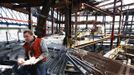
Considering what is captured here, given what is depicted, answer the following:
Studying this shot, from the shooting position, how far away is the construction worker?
2.90 metres

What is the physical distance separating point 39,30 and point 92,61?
2.18m

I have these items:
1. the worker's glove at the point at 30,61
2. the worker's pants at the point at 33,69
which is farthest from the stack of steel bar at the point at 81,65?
the worker's glove at the point at 30,61

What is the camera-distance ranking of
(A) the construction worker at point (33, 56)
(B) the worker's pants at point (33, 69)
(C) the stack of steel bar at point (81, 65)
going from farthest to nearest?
(C) the stack of steel bar at point (81, 65), (B) the worker's pants at point (33, 69), (A) the construction worker at point (33, 56)

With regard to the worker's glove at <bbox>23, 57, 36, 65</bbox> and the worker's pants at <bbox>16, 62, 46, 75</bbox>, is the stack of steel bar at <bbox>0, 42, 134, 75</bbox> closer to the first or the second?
the worker's pants at <bbox>16, 62, 46, 75</bbox>

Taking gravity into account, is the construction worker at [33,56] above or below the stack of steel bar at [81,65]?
above

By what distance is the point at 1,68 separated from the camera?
388 cm

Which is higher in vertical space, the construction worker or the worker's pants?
the construction worker

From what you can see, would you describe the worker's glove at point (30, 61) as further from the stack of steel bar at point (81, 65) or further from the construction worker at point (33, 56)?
the stack of steel bar at point (81, 65)

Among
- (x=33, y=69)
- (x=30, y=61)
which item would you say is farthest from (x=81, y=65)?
(x=30, y=61)

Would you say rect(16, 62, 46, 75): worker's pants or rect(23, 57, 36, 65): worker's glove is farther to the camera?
rect(16, 62, 46, 75): worker's pants

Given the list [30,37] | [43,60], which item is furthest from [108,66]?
[30,37]

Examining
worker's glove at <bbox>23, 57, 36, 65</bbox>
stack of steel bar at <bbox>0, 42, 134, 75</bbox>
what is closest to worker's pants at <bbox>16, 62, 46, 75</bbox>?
worker's glove at <bbox>23, 57, 36, 65</bbox>

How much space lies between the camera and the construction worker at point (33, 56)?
114 inches

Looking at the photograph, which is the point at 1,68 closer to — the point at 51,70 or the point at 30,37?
the point at 51,70
